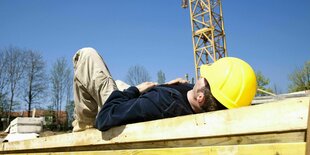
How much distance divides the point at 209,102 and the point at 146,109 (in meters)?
0.40

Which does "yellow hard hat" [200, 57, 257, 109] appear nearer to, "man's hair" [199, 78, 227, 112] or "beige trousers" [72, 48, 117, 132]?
"man's hair" [199, 78, 227, 112]

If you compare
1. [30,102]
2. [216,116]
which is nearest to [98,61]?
[216,116]

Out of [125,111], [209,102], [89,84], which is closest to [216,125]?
[209,102]

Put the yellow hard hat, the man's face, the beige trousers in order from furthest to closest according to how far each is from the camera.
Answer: the beige trousers < the man's face < the yellow hard hat

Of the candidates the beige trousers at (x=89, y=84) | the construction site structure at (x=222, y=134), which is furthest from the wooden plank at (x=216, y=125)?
the beige trousers at (x=89, y=84)

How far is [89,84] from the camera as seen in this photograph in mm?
2496

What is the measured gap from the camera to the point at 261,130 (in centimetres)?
123

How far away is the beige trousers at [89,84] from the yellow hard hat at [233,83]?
97 centimetres

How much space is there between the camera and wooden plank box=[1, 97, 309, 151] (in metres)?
1.15

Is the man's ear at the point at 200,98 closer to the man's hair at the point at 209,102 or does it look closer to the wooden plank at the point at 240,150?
the man's hair at the point at 209,102

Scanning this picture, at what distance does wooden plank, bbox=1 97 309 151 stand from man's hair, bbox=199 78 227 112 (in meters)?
0.31

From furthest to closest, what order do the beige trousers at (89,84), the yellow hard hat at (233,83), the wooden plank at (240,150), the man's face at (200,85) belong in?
the beige trousers at (89,84) < the man's face at (200,85) < the yellow hard hat at (233,83) < the wooden plank at (240,150)

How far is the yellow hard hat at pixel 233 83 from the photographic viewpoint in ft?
5.63

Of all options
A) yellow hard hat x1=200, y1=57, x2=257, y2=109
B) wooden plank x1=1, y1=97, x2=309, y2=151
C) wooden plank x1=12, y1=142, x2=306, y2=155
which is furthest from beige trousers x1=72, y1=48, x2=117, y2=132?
yellow hard hat x1=200, y1=57, x2=257, y2=109
